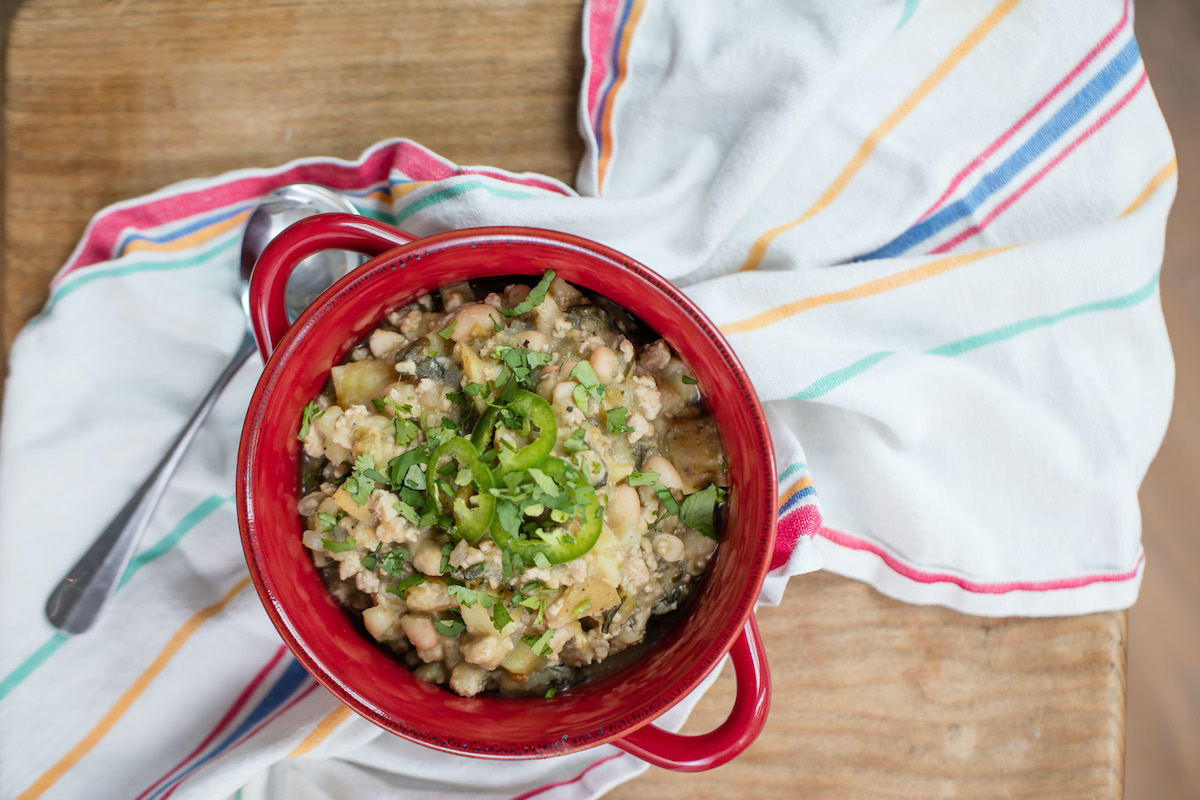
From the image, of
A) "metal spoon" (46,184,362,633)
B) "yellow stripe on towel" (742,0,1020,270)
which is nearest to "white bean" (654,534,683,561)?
"yellow stripe on towel" (742,0,1020,270)

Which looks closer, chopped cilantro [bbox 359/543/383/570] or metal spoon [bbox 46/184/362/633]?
chopped cilantro [bbox 359/543/383/570]

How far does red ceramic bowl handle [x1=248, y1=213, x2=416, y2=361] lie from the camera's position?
185 centimetres

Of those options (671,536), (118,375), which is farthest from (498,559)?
(118,375)

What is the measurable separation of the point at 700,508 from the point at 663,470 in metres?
0.14

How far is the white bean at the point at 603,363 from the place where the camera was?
1.78 m

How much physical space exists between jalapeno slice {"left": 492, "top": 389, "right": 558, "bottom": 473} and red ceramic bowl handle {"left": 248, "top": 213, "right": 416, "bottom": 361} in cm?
51

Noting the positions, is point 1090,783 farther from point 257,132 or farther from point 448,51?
point 257,132

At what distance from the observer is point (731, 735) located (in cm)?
194

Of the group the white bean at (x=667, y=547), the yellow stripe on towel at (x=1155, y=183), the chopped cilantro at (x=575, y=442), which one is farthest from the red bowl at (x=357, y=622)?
the yellow stripe on towel at (x=1155, y=183)

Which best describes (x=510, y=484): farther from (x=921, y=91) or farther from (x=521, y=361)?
(x=921, y=91)

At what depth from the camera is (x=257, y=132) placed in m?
2.44

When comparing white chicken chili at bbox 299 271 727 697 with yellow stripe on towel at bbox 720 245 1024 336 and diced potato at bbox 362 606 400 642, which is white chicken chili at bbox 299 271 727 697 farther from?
yellow stripe on towel at bbox 720 245 1024 336

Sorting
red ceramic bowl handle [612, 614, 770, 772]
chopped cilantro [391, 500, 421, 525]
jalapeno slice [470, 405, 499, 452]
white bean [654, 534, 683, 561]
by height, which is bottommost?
red ceramic bowl handle [612, 614, 770, 772]

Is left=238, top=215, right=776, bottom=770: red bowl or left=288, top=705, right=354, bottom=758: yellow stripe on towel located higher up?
left=238, top=215, right=776, bottom=770: red bowl
